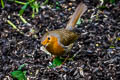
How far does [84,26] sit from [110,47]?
0.83 metres

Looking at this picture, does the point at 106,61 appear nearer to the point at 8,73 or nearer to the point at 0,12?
the point at 8,73

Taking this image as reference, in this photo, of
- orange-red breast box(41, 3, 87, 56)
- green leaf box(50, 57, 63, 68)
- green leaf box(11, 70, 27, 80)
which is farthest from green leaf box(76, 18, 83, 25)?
green leaf box(11, 70, 27, 80)

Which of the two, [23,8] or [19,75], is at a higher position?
[23,8]

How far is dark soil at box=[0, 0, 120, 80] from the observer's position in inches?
162

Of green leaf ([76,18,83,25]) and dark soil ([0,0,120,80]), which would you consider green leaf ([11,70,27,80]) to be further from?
green leaf ([76,18,83,25])

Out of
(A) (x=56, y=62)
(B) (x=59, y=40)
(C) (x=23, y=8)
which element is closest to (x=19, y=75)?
(A) (x=56, y=62)

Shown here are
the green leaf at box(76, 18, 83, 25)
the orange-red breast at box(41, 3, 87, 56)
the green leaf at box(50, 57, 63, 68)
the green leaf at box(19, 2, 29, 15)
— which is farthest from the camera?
the green leaf at box(19, 2, 29, 15)

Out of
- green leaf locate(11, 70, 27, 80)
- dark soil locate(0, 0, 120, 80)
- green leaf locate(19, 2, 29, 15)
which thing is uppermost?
green leaf locate(19, 2, 29, 15)

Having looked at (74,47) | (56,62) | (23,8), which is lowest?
(56,62)

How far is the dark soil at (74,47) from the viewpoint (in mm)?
4125

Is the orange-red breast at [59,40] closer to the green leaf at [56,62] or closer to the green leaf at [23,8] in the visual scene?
the green leaf at [56,62]

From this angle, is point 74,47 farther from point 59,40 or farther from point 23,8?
point 23,8

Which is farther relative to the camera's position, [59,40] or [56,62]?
[56,62]

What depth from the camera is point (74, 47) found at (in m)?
4.68
